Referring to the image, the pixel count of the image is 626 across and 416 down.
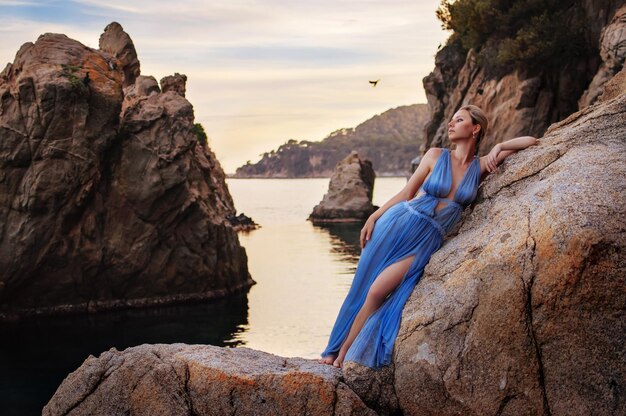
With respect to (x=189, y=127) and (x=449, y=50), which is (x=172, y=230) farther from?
(x=449, y=50)

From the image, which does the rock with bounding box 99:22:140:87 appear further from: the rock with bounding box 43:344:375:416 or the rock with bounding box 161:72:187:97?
the rock with bounding box 43:344:375:416

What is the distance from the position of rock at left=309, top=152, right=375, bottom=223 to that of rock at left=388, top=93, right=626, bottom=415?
8146 centimetres

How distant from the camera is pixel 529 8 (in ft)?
167

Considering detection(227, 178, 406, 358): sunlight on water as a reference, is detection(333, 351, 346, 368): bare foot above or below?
above

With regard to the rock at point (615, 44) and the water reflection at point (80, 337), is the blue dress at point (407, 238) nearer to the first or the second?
the water reflection at point (80, 337)

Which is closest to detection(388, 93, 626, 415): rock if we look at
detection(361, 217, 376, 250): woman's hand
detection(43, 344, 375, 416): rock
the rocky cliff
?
the rocky cliff

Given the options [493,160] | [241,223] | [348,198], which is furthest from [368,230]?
[348,198]

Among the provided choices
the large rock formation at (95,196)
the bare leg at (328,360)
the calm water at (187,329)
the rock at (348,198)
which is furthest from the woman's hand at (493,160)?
the rock at (348,198)

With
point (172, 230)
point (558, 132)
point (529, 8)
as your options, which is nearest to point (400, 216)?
point (558, 132)

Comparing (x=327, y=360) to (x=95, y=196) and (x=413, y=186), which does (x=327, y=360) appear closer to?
(x=413, y=186)

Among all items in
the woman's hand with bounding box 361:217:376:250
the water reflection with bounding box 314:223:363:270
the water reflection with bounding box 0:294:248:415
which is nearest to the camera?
the woman's hand with bounding box 361:217:376:250

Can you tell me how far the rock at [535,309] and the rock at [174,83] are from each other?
4952 cm

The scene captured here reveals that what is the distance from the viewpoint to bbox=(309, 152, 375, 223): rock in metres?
91.4

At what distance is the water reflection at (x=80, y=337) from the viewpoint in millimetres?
22594
